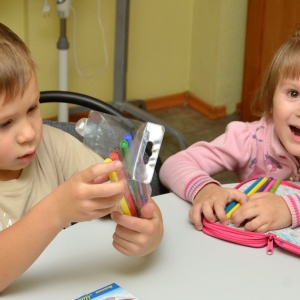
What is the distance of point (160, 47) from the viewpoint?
3291 millimetres

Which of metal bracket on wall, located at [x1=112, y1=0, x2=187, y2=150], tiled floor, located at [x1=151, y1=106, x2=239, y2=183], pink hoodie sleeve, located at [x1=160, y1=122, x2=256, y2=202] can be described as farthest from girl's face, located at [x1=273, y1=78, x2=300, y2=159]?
tiled floor, located at [x1=151, y1=106, x2=239, y2=183]

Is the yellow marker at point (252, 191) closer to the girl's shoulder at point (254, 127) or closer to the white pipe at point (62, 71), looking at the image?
the girl's shoulder at point (254, 127)

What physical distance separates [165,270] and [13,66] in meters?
0.39

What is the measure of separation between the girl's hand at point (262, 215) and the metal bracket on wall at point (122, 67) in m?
1.67

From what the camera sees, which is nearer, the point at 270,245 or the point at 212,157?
the point at 270,245

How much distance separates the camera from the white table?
0.88 meters

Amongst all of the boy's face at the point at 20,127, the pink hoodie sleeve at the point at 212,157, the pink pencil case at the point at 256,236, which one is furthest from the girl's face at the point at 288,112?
the boy's face at the point at 20,127

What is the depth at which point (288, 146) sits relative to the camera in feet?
4.15

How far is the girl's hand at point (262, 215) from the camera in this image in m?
1.04

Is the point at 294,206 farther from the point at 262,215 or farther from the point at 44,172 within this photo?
the point at 44,172

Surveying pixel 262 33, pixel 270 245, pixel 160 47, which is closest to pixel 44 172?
pixel 270 245

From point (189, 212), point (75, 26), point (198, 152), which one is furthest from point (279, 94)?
point (75, 26)

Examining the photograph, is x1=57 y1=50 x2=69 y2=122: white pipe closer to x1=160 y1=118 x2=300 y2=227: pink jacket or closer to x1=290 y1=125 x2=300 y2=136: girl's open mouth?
x1=160 y1=118 x2=300 y2=227: pink jacket

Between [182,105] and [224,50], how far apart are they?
437mm
